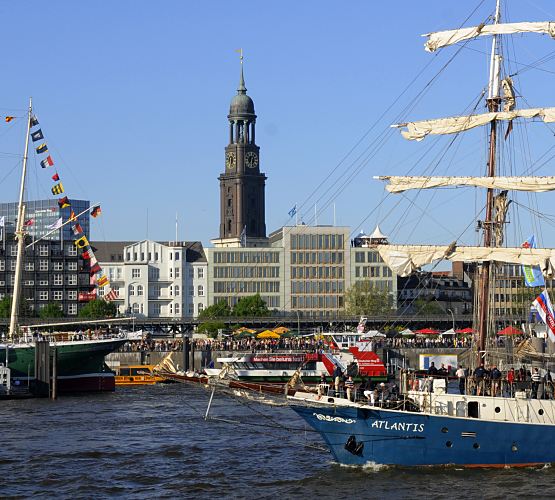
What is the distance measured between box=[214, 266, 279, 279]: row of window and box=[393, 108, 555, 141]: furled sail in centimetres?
12638

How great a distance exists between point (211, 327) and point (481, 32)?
332 ft

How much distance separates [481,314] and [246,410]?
2354cm

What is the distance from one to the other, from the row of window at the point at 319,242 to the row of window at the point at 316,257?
91cm

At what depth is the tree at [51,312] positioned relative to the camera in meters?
175

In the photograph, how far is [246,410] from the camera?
266 ft

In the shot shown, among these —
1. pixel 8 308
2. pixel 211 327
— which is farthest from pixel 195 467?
pixel 8 308

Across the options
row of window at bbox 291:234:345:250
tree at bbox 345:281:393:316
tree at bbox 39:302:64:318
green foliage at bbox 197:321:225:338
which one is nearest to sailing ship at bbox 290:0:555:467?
green foliage at bbox 197:321:225:338

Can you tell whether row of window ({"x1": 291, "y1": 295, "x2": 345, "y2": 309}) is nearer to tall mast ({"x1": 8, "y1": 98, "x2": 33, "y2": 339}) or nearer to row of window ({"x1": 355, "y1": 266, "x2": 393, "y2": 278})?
row of window ({"x1": 355, "y1": 266, "x2": 393, "y2": 278})

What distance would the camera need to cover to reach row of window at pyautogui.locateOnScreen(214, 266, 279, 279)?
194 metres

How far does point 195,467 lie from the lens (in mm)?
56906

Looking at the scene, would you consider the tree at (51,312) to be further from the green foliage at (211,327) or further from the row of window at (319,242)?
the row of window at (319,242)

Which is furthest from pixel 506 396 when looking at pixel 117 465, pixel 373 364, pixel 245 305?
pixel 245 305

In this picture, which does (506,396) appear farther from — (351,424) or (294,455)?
(294,455)

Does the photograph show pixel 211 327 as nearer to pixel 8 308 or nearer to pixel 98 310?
pixel 98 310
